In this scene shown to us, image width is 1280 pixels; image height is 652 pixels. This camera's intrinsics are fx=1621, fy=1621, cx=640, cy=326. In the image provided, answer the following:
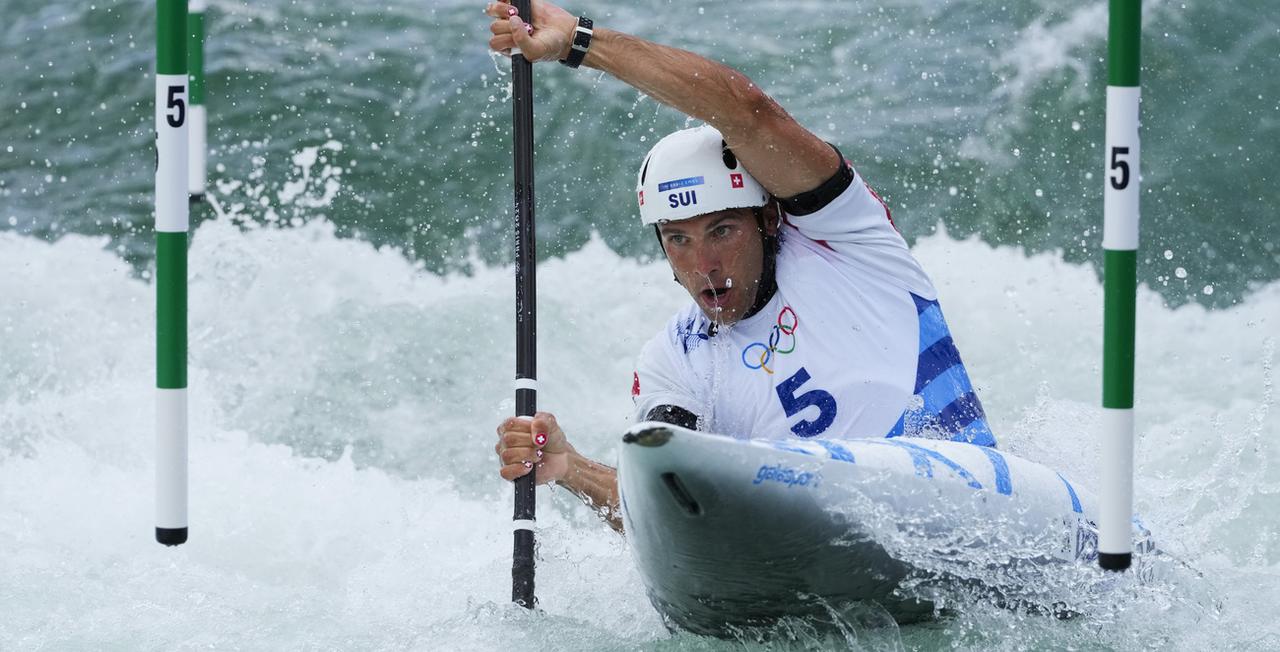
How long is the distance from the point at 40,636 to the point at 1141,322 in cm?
527

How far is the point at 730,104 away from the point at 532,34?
51cm

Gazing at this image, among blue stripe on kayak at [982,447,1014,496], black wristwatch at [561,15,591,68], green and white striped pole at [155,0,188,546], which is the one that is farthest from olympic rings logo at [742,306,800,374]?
green and white striped pole at [155,0,188,546]

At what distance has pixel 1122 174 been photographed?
112 inches

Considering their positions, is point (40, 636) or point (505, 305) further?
point (505, 305)

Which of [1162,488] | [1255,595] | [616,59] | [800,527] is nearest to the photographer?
[800,527]

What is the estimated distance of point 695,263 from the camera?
3.96m

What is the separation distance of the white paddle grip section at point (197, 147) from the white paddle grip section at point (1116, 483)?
15.8ft

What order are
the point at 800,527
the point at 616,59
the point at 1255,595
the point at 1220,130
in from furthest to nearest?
the point at 1220,130
the point at 1255,595
the point at 616,59
the point at 800,527

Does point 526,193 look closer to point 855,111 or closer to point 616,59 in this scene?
point 616,59

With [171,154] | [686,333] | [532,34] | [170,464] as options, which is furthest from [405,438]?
[171,154]

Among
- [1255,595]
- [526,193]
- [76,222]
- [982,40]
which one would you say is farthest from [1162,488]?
[76,222]

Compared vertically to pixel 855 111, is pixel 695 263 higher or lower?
lower

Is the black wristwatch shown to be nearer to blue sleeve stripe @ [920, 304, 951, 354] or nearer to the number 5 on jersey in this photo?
the number 5 on jersey

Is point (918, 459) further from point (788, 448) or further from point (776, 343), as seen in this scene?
point (776, 343)
